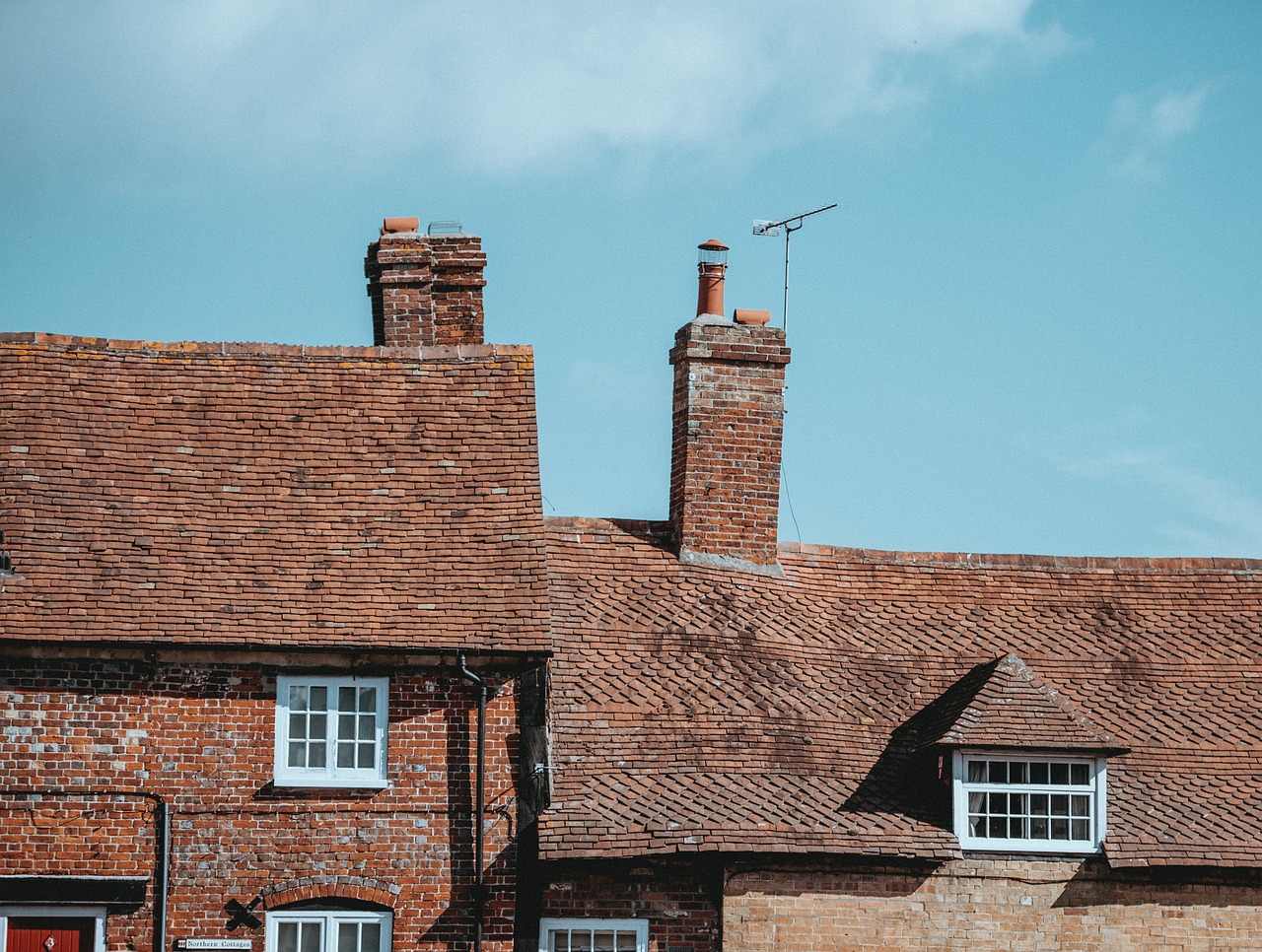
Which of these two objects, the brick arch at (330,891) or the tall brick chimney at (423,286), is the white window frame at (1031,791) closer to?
the brick arch at (330,891)

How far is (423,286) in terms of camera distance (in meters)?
24.6

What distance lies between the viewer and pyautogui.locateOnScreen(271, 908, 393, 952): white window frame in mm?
19453

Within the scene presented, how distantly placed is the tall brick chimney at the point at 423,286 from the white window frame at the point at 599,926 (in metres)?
8.35

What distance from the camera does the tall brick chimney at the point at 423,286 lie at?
24.5 m

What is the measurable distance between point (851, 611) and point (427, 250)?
748 centimetres

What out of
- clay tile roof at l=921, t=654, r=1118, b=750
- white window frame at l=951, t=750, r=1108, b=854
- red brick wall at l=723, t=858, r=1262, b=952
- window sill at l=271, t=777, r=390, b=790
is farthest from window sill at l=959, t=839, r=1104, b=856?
window sill at l=271, t=777, r=390, b=790

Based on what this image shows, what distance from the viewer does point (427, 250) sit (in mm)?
24531

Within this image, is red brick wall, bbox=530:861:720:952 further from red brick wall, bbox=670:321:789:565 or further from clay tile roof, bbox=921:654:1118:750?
red brick wall, bbox=670:321:789:565

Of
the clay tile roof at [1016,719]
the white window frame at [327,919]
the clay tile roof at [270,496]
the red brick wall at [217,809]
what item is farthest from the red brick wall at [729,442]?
the white window frame at [327,919]

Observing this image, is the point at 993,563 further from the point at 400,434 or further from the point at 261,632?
the point at 261,632

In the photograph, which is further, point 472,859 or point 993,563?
point 993,563

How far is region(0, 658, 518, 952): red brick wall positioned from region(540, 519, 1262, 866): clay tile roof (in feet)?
4.16

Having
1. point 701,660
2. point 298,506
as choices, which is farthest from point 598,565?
point 298,506

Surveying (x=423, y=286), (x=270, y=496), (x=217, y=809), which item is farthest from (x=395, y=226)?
(x=217, y=809)
